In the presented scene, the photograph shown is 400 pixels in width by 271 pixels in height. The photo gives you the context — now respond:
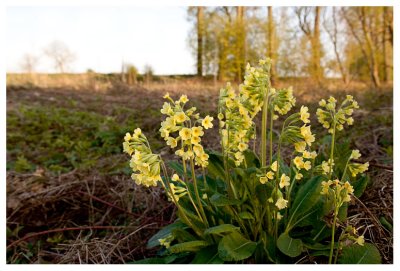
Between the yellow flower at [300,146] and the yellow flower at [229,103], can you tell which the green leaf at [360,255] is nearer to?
the yellow flower at [300,146]

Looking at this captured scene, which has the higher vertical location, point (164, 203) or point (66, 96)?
point (66, 96)

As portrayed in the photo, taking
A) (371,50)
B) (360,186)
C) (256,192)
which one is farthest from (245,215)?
(371,50)

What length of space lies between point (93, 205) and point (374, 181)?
1858 mm

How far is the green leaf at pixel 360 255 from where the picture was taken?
1.44 metres

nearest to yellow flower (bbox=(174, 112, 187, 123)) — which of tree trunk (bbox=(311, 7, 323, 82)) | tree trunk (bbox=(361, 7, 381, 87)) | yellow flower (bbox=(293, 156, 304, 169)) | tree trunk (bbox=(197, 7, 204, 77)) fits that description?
yellow flower (bbox=(293, 156, 304, 169))

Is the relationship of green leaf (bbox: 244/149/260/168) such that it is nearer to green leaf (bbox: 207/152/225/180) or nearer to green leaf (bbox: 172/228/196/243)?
green leaf (bbox: 207/152/225/180)

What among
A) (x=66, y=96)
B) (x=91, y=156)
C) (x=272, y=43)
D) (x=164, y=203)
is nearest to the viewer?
(x=164, y=203)

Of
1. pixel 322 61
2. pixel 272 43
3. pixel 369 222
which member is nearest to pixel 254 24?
pixel 272 43

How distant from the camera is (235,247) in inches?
56.5

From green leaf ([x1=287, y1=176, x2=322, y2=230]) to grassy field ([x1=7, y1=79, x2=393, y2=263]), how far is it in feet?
0.72

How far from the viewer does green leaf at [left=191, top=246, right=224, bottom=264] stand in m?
1.45

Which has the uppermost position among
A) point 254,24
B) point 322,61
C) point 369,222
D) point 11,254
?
point 254,24

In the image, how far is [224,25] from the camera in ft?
36.0

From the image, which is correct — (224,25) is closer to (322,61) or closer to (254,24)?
(254,24)
